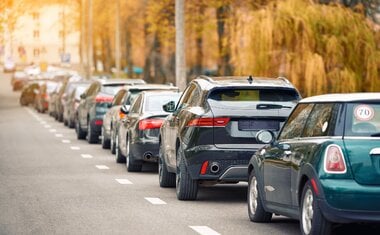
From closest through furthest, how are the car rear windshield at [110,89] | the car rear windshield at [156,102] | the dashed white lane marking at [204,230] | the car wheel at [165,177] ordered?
the dashed white lane marking at [204,230]
the car wheel at [165,177]
the car rear windshield at [156,102]
the car rear windshield at [110,89]

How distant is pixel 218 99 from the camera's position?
17.1 metres

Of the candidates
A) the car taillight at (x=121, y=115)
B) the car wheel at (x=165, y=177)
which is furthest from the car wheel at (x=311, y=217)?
the car taillight at (x=121, y=115)

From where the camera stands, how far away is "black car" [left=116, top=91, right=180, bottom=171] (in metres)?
22.6

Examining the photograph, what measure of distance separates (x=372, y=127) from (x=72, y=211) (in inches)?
189

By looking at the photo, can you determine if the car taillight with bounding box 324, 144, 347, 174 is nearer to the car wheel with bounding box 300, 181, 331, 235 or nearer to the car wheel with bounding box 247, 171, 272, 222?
the car wheel with bounding box 300, 181, 331, 235

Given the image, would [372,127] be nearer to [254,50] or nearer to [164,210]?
[164,210]

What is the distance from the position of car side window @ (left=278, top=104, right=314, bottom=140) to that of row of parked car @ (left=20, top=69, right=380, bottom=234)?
1 cm

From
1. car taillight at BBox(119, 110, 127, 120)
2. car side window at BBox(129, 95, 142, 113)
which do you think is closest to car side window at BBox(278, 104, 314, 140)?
car side window at BBox(129, 95, 142, 113)

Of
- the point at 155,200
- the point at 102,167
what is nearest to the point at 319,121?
the point at 155,200

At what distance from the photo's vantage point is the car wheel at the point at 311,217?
471 inches

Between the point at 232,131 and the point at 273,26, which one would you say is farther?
the point at 273,26

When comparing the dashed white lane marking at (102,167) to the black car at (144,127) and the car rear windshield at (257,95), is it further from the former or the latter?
the car rear windshield at (257,95)

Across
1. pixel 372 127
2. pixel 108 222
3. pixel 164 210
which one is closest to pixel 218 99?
pixel 164 210

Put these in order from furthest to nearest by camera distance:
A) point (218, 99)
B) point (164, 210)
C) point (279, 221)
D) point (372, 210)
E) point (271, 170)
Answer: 1. point (218, 99)
2. point (164, 210)
3. point (279, 221)
4. point (271, 170)
5. point (372, 210)
